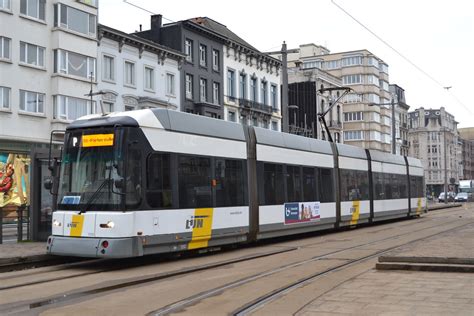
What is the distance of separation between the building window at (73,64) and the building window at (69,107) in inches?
62.9

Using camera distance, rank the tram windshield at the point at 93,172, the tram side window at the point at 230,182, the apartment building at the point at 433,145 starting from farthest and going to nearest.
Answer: the apartment building at the point at 433,145 < the tram side window at the point at 230,182 < the tram windshield at the point at 93,172

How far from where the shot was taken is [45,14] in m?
34.9

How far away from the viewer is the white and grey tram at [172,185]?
11.6 meters

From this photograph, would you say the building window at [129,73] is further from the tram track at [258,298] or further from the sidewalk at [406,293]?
the sidewalk at [406,293]

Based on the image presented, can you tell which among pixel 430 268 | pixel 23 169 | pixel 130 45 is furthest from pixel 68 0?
pixel 430 268

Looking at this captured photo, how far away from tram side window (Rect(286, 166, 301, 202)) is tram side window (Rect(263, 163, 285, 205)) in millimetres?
396

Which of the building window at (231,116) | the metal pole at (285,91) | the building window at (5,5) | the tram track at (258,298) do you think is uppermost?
the building window at (5,5)

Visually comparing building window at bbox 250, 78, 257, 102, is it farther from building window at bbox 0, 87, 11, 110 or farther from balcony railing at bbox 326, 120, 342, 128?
building window at bbox 0, 87, 11, 110

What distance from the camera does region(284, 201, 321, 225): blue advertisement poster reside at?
Answer: 17250 mm

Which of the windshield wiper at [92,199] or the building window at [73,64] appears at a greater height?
the building window at [73,64]

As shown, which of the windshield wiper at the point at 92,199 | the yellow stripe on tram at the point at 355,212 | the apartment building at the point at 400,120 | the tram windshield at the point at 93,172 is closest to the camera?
the tram windshield at the point at 93,172

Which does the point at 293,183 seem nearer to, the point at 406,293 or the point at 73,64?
the point at 406,293

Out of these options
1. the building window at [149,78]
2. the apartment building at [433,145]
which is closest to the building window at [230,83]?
the building window at [149,78]

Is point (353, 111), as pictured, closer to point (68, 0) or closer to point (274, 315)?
point (68, 0)
